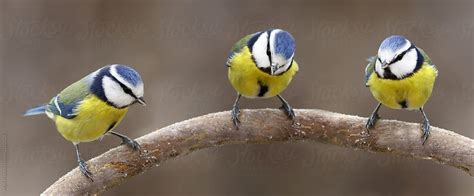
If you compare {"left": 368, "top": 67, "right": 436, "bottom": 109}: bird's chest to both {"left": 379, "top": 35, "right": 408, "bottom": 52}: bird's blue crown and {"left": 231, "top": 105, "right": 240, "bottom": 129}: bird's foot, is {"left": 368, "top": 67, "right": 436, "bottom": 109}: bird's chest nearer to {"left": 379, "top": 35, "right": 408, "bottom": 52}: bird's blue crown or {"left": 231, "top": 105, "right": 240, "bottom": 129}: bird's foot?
{"left": 379, "top": 35, "right": 408, "bottom": 52}: bird's blue crown

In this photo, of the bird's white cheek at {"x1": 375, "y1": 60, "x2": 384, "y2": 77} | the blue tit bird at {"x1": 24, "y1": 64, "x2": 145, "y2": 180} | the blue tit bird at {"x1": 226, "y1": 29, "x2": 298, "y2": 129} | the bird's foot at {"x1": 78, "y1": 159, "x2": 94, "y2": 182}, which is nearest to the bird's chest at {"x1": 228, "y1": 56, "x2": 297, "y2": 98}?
the blue tit bird at {"x1": 226, "y1": 29, "x2": 298, "y2": 129}

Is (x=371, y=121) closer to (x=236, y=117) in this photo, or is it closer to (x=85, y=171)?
(x=236, y=117)

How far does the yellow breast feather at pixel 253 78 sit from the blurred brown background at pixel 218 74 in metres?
1.66

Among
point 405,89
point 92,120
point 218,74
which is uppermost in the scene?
point 405,89

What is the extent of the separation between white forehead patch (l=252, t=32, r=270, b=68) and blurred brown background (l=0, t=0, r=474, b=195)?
1.75 m

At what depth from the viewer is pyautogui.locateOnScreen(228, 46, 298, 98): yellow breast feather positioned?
1948 mm

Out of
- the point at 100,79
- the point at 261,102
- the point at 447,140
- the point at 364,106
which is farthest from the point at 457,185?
the point at 100,79

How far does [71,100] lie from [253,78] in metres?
0.54

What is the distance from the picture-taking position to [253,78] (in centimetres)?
Answer: 196

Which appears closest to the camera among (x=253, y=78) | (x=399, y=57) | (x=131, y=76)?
(x=131, y=76)

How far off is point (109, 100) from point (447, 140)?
95 cm

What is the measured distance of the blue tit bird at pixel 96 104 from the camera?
5.56ft

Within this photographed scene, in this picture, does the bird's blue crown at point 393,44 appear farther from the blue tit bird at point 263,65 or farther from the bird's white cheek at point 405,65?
the blue tit bird at point 263,65

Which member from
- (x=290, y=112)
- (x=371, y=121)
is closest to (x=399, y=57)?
(x=371, y=121)
